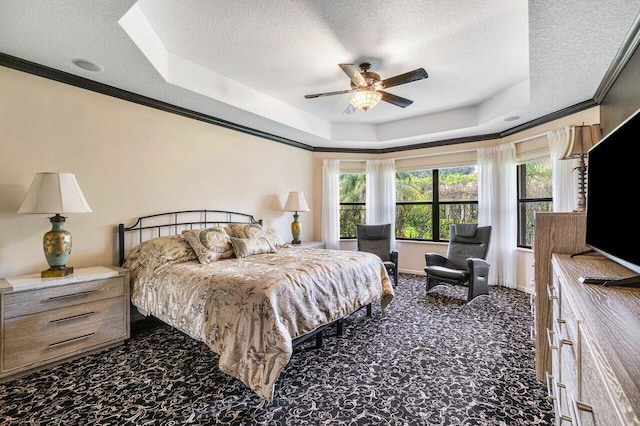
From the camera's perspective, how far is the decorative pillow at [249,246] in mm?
3314

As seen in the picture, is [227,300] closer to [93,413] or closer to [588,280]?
[93,413]

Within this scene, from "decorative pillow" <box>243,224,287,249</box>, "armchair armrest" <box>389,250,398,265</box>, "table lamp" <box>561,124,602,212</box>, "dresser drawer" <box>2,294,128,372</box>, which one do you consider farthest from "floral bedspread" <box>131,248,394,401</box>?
"table lamp" <box>561,124,602,212</box>

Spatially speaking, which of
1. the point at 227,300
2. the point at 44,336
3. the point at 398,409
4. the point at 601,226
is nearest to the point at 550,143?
the point at 601,226

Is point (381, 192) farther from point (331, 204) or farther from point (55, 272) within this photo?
point (55, 272)

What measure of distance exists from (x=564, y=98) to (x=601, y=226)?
2606 millimetres

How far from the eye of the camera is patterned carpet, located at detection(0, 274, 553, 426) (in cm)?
182

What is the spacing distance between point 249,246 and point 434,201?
12.9 feet

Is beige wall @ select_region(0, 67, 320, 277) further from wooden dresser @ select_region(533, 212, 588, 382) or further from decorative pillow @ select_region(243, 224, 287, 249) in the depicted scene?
wooden dresser @ select_region(533, 212, 588, 382)

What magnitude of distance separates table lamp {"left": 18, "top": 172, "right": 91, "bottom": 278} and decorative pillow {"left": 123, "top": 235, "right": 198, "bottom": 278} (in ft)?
1.76

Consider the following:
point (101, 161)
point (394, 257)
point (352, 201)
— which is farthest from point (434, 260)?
point (101, 161)

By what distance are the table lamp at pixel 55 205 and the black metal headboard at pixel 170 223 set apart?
2.10 feet

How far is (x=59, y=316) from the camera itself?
93.5 inches

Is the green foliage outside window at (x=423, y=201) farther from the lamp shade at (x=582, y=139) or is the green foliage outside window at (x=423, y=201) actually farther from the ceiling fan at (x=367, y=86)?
the ceiling fan at (x=367, y=86)

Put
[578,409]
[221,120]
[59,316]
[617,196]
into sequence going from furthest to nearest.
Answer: [221,120] < [59,316] < [617,196] < [578,409]
